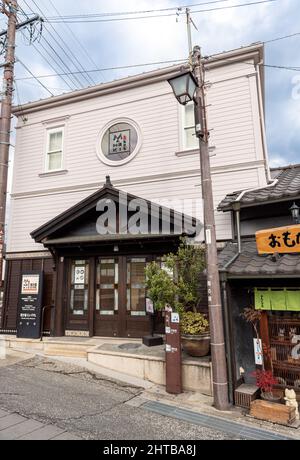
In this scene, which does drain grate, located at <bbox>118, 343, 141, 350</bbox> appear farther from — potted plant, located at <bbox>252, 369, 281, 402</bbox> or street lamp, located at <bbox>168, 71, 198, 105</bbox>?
street lamp, located at <bbox>168, 71, 198, 105</bbox>

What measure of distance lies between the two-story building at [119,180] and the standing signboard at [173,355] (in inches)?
102

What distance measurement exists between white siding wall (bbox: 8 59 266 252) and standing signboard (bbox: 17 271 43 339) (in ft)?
4.68

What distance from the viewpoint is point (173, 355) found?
21.9 ft

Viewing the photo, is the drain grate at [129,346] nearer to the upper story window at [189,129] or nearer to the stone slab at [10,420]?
the stone slab at [10,420]

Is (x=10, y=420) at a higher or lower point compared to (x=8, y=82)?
lower

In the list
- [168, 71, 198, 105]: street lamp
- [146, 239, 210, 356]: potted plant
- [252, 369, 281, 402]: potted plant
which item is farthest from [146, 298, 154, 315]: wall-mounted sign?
[168, 71, 198, 105]: street lamp

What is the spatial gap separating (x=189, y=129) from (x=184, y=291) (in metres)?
5.96

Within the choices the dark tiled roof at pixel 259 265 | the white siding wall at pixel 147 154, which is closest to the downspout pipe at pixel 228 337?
the dark tiled roof at pixel 259 265

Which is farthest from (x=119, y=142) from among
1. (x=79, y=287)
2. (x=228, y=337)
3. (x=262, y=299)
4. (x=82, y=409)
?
(x=82, y=409)

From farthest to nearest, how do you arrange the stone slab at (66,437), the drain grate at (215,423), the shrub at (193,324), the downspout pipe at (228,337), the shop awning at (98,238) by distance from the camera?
the shop awning at (98,238), the shrub at (193,324), the downspout pipe at (228,337), the drain grate at (215,423), the stone slab at (66,437)

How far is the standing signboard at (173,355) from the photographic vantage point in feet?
21.6

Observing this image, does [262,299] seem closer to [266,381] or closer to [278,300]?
[278,300]
